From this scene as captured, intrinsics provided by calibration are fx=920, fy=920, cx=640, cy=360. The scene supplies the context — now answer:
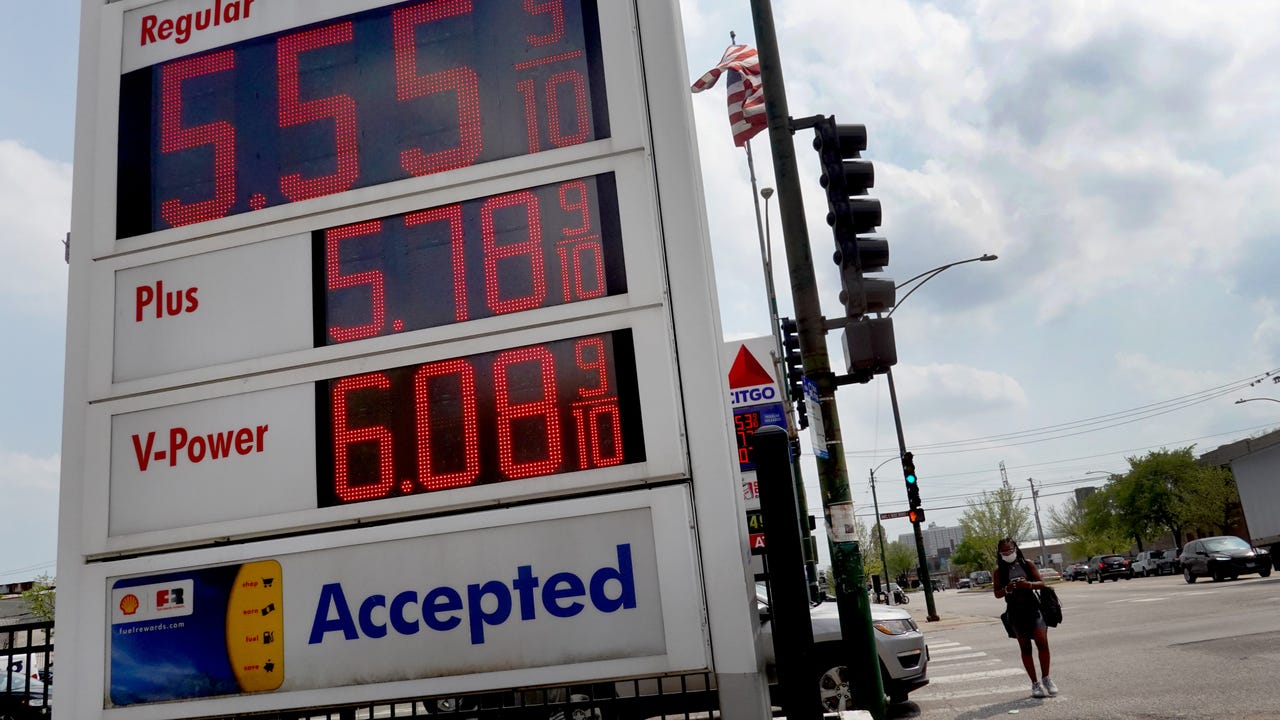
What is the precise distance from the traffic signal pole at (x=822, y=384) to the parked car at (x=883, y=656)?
93.2 inches

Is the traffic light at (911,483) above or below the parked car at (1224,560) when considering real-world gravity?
above

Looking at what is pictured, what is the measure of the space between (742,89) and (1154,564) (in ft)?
152

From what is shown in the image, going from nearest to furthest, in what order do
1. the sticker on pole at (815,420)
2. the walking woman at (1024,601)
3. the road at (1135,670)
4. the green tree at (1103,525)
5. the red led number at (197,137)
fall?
the red led number at (197,137) → the sticker on pole at (815,420) → the road at (1135,670) → the walking woman at (1024,601) → the green tree at (1103,525)

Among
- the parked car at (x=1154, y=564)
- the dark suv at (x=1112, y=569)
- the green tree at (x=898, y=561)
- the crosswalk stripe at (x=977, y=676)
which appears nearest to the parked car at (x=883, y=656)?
the crosswalk stripe at (x=977, y=676)

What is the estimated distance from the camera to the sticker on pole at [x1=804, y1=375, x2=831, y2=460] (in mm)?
7664

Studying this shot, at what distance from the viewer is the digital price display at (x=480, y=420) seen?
3795mm

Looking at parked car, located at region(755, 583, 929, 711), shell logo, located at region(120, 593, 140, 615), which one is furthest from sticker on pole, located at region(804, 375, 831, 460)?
shell logo, located at region(120, 593, 140, 615)

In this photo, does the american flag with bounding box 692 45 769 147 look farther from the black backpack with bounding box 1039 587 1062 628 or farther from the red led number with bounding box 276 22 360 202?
the red led number with bounding box 276 22 360 202

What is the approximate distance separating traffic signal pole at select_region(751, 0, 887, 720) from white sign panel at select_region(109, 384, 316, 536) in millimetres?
4656

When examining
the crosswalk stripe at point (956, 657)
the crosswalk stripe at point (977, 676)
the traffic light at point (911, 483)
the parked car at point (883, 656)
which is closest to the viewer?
the parked car at point (883, 656)

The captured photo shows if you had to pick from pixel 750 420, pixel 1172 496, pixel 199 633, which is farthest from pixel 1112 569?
pixel 199 633

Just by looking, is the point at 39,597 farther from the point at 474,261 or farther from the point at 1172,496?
the point at 1172,496

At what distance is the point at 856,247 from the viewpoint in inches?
306

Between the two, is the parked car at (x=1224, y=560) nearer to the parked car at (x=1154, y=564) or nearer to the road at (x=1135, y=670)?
the road at (x=1135, y=670)
